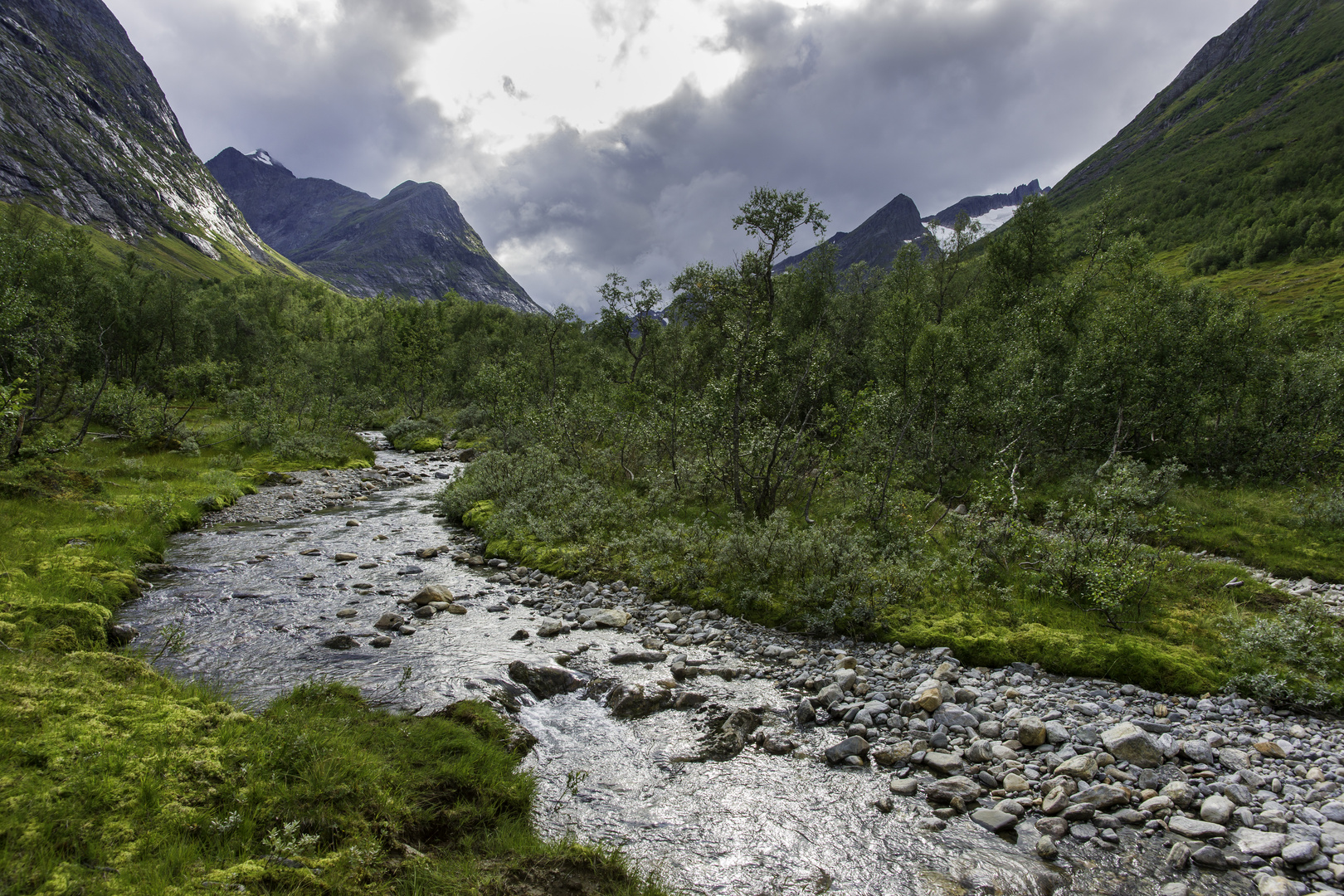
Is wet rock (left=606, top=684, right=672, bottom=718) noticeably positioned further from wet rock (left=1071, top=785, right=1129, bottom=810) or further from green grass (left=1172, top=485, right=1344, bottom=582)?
green grass (left=1172, top=485, right=1344, bottom=582)

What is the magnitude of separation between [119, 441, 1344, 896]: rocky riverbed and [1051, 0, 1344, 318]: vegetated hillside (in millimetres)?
61892

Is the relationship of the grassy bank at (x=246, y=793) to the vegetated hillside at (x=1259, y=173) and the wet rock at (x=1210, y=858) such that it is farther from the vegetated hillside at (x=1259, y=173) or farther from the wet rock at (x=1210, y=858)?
the vegetated hillside at (x=1259, y=173)

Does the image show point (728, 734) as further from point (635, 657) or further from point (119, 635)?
point (119, 635)

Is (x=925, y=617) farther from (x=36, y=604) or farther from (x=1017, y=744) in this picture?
(x=36, y=604)

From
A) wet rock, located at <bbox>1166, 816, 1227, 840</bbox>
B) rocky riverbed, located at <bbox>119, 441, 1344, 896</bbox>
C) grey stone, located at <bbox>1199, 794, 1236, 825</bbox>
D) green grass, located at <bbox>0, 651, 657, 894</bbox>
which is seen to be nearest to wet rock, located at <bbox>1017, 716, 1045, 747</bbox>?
rocky riverbed, located at <bbox>119, 441, 1344, 896</bbox>

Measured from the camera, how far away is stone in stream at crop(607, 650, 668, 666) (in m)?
13.6

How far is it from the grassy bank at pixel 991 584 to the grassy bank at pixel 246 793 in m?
9.85

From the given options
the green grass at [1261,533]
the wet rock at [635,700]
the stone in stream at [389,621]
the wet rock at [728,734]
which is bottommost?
the green grass at [1261,533]

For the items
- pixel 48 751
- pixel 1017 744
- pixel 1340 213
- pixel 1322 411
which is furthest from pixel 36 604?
pixel 1340 213

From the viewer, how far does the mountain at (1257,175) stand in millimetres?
92875

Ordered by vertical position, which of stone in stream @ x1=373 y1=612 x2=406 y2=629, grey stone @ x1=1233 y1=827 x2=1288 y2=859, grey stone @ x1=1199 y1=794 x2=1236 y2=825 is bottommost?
grey stone @ x1=1233 y1=827 x2=1288 y2=859

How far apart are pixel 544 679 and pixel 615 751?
9.37ft

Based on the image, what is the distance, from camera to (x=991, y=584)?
16.0m

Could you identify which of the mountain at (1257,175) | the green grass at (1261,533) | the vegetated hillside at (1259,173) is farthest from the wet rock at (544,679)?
the vegetated hillside at (1259,173)
